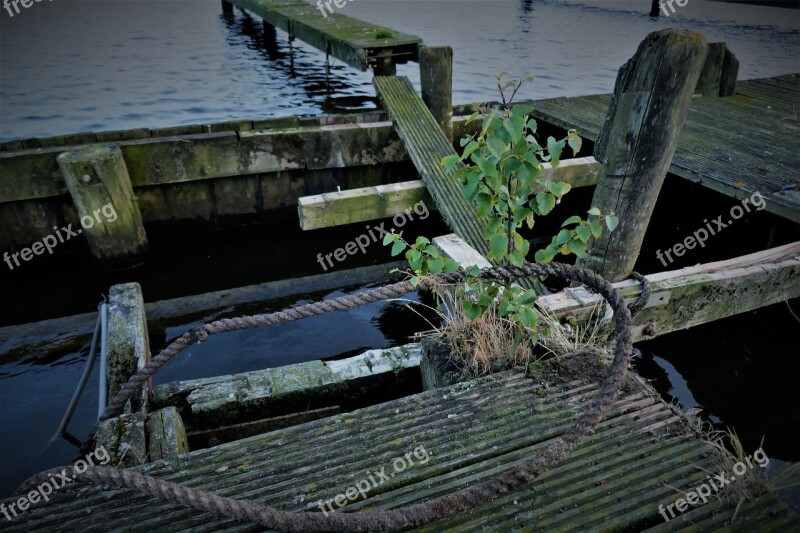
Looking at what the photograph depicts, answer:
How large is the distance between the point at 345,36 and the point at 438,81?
12.5ft

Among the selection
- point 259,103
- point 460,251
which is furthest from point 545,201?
point 259,103

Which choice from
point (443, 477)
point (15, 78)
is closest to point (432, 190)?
point (443, 477)

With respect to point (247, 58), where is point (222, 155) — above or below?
below

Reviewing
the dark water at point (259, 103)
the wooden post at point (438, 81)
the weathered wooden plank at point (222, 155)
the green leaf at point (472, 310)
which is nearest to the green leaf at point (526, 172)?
the green leaf at point (472, 310)

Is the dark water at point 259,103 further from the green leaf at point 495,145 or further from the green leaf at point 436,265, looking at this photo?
the green leaf at point 495,145

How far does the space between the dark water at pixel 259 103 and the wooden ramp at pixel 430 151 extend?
1398mm

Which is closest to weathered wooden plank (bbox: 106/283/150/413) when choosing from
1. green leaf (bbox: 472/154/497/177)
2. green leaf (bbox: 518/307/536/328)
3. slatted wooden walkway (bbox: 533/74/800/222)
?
green leaf (bbox: 518/307/536/328)

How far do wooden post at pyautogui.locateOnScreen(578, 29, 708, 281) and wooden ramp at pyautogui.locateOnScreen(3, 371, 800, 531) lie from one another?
1213 mm

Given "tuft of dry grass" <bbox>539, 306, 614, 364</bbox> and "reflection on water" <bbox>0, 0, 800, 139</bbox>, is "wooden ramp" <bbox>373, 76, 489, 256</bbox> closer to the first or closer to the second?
"tuft of dry grass" <bbox>539, 306, 614, 364</bbox>

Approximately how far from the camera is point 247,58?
17.4m

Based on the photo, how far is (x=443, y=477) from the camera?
2367 millimetres

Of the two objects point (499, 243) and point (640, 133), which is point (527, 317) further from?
point (640, 133)

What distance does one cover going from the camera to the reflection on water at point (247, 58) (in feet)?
41.4

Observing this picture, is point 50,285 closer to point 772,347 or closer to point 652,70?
point 652,70
